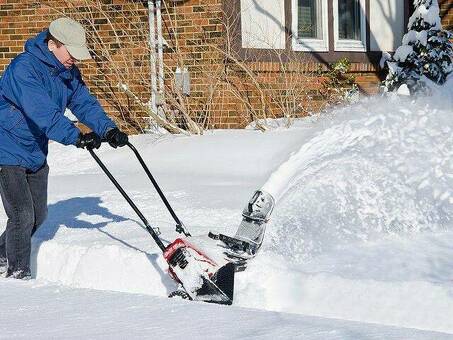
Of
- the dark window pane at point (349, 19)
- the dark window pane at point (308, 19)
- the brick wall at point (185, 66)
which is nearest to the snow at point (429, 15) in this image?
the dark window pane at point (349, 19)

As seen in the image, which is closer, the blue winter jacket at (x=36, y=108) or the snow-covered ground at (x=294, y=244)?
the snow-covered ground at (x=294, y=244)

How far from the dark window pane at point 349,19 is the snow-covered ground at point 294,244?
4712 mm

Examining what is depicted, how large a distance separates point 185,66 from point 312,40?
219 cm

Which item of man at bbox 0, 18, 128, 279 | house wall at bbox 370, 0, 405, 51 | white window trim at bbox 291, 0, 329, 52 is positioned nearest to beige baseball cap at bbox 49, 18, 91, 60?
man at bbox 0, 18, 128, 279

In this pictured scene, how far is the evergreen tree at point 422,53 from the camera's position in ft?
45.7

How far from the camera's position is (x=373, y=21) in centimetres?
1499

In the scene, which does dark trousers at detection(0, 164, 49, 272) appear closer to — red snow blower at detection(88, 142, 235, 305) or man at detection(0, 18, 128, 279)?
man at detection(0, 18, 128, 279)

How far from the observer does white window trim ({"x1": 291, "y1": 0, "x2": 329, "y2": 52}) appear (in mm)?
13867

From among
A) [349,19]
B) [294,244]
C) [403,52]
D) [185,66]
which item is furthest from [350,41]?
[294,244]

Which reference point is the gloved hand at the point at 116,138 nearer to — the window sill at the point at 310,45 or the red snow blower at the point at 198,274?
the red snow blower at the point at 198,274

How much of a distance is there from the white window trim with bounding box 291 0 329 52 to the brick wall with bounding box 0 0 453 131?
15.7 inches

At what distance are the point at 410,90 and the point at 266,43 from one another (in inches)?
89.4

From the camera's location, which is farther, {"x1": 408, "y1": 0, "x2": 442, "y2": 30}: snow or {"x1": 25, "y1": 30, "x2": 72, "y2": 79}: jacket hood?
{"x1": 408, "y1": 0, "x2": 442, "y2": 30}: snow

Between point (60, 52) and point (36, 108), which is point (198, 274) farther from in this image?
point (60, 52)
